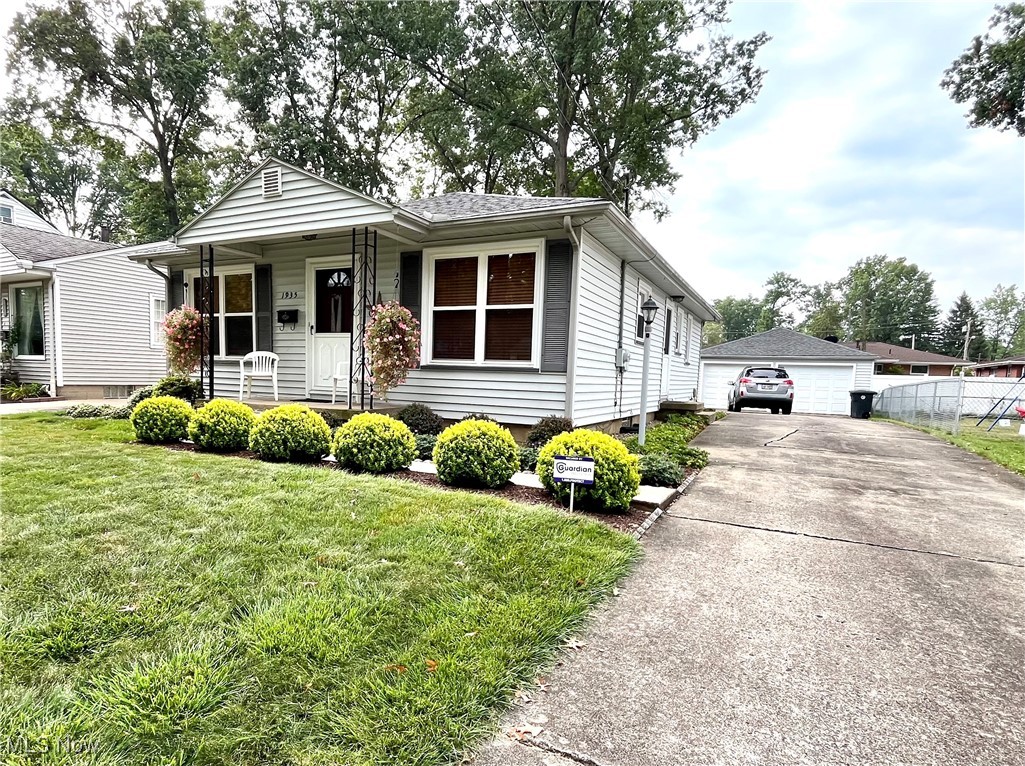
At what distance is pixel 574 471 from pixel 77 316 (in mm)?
14163

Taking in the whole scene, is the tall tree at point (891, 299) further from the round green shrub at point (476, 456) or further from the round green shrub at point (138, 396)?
the round green shrub at point (138, 396)

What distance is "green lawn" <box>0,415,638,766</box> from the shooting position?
142cm

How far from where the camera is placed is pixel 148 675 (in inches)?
62.8

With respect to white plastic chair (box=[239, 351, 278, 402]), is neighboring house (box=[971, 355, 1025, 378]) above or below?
above

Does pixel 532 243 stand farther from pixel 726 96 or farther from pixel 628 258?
pixel 726 96

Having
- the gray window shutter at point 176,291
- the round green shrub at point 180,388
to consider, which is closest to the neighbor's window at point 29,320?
the gray window shutter at point 176,291

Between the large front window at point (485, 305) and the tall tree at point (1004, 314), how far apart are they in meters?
72.0

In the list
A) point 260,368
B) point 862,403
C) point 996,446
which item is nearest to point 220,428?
point 260,368

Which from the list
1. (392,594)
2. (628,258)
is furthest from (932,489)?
(392,594)

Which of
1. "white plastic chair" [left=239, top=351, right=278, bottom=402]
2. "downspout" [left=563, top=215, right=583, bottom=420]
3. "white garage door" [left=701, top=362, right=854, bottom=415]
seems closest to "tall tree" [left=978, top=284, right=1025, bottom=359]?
"white garage door" [left=701, top=362, right=854, bottom=415]

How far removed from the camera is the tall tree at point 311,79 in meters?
15.4

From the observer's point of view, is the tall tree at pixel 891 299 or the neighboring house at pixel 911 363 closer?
the neighboring house at pixel 911 363

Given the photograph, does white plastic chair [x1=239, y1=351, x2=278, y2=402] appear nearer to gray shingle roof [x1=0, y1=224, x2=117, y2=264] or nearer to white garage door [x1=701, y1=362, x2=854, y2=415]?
gray shingle roof [x1=0, y1=224, x2=117, y2=264]

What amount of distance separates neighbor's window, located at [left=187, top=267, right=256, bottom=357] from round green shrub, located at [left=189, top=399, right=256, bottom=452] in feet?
11.0
